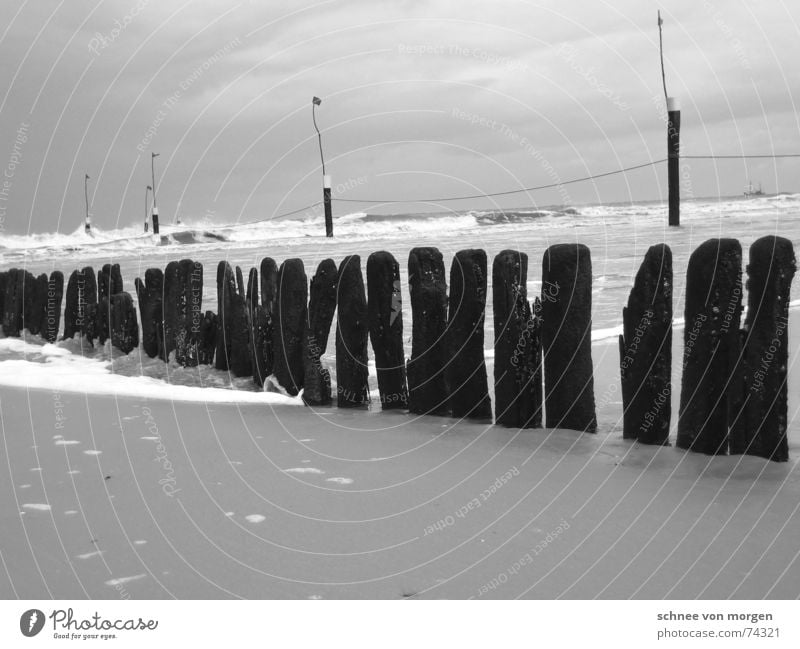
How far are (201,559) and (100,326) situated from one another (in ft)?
17.1

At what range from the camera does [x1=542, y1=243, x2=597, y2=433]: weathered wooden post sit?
3699mm

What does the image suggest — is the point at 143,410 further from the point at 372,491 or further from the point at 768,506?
the point at 768,506

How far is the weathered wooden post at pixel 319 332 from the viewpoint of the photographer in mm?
4680

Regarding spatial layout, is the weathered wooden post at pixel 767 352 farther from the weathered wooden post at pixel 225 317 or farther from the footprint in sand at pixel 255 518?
the weathered wooden post at pixel 225 317

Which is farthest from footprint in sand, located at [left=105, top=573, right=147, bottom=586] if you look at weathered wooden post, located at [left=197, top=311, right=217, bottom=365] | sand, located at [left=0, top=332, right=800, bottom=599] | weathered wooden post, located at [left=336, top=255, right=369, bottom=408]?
weathered wooden post, located at [left=197, top=311, right=217, bottom=365]

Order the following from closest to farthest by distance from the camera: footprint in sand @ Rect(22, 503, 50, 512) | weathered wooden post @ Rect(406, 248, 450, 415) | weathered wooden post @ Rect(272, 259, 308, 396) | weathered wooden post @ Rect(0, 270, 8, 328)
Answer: footprint in sand @ Rect(22, 503, 50, 512) < weathered wooden post @ Rect(406, 248, 450, 415) < weathered wooden post @ Rect(272, 259, 308, 396) < weathered wooden post @ Rect(0, 270, 8, 328)

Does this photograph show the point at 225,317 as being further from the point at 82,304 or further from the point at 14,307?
the point at 14,307

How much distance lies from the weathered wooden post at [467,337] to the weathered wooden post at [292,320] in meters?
1.12

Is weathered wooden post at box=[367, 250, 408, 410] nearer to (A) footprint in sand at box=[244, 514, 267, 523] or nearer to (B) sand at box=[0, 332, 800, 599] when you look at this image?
(B) sand at box=[0, 332, 800, 599]

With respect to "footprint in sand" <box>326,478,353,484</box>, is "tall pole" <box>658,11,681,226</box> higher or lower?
higher

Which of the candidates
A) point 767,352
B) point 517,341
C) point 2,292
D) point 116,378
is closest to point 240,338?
point 116,378

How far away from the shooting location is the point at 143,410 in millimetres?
4613

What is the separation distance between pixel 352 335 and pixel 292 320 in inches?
22.4

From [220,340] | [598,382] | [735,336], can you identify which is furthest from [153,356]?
[735,336]
